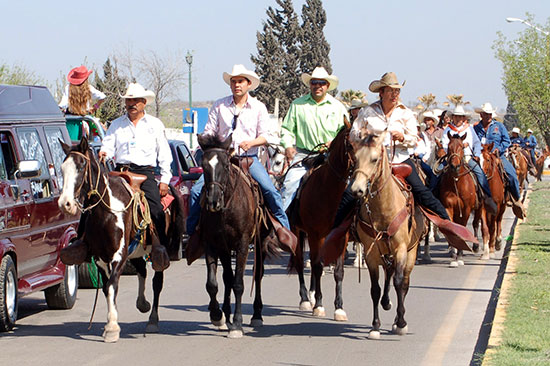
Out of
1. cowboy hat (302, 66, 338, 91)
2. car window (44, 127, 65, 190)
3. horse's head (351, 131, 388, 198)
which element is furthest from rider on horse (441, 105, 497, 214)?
horse's head (351, 131, 388, 198)

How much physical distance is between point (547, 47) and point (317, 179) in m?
43.4

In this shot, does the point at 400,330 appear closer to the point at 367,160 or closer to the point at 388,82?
the point at 367,160

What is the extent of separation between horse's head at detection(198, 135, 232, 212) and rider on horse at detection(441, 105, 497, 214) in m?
8.73

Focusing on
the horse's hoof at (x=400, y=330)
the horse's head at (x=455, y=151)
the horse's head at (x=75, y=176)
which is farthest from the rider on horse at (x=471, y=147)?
the horse's head at (x=75, y=176)

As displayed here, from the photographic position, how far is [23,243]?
1177 centimetres

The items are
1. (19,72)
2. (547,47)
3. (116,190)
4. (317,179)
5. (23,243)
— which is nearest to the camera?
(116,190)

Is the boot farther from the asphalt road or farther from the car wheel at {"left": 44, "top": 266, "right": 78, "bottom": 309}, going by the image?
the car wheel at {"left": 44, "top": 266, "right": 78, "bottom": 309}

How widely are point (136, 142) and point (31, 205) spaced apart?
1460mm

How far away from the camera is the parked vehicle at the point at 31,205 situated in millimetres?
11328

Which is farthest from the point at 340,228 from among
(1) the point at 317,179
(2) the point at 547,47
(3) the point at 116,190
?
(2) the point at 547,47

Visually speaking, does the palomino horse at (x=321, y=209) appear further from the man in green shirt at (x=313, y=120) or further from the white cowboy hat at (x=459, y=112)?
the white cowboy hat at (x=459, y=112)

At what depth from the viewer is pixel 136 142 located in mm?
11758

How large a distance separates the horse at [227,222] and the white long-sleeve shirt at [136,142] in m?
1.11

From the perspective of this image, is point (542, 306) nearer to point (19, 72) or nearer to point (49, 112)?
point (49, 112)
